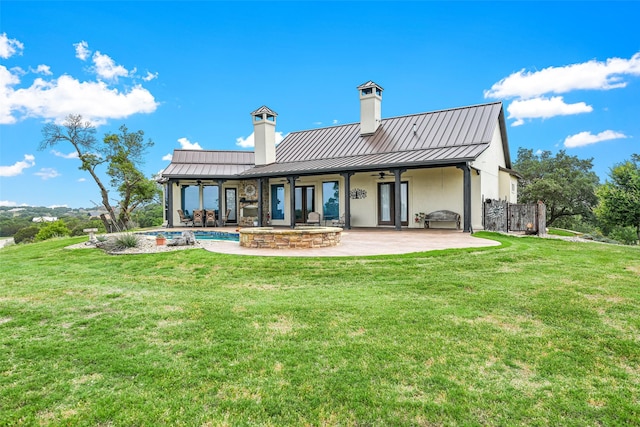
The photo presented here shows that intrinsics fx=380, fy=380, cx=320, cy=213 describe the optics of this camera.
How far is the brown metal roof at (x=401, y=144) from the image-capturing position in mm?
13883

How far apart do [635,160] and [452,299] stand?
96.9 feet

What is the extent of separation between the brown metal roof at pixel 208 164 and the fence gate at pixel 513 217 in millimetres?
11135

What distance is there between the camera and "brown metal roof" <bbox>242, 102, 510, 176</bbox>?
13883 millimetres

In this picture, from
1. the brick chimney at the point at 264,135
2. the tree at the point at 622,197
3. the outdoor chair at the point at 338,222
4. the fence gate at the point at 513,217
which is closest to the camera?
the fence gate at the point at 513,217

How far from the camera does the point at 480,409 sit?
2.45 meters

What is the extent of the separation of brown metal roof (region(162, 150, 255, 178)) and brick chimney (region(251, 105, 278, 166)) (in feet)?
3.35

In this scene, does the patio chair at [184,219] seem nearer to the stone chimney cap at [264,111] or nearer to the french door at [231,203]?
the french door at [231,203]

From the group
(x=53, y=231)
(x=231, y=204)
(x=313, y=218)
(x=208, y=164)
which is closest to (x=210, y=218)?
(x=231, y=204)

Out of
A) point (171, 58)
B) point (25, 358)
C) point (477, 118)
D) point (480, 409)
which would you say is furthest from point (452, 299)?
point (171, 58)

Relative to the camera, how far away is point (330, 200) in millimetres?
17219

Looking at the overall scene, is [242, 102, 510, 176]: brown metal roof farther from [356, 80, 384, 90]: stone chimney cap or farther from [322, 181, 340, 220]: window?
[356, 80, 384, 90]: stone chimney cap

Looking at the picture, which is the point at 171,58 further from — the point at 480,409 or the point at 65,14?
the point at 480,409

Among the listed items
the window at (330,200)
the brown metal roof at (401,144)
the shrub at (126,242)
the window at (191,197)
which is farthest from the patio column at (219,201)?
the shrub at (126,242)

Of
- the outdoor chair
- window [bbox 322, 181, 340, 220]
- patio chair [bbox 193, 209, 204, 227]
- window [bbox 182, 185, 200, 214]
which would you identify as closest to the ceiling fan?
window [bbox 322, 181, 340, 220]
